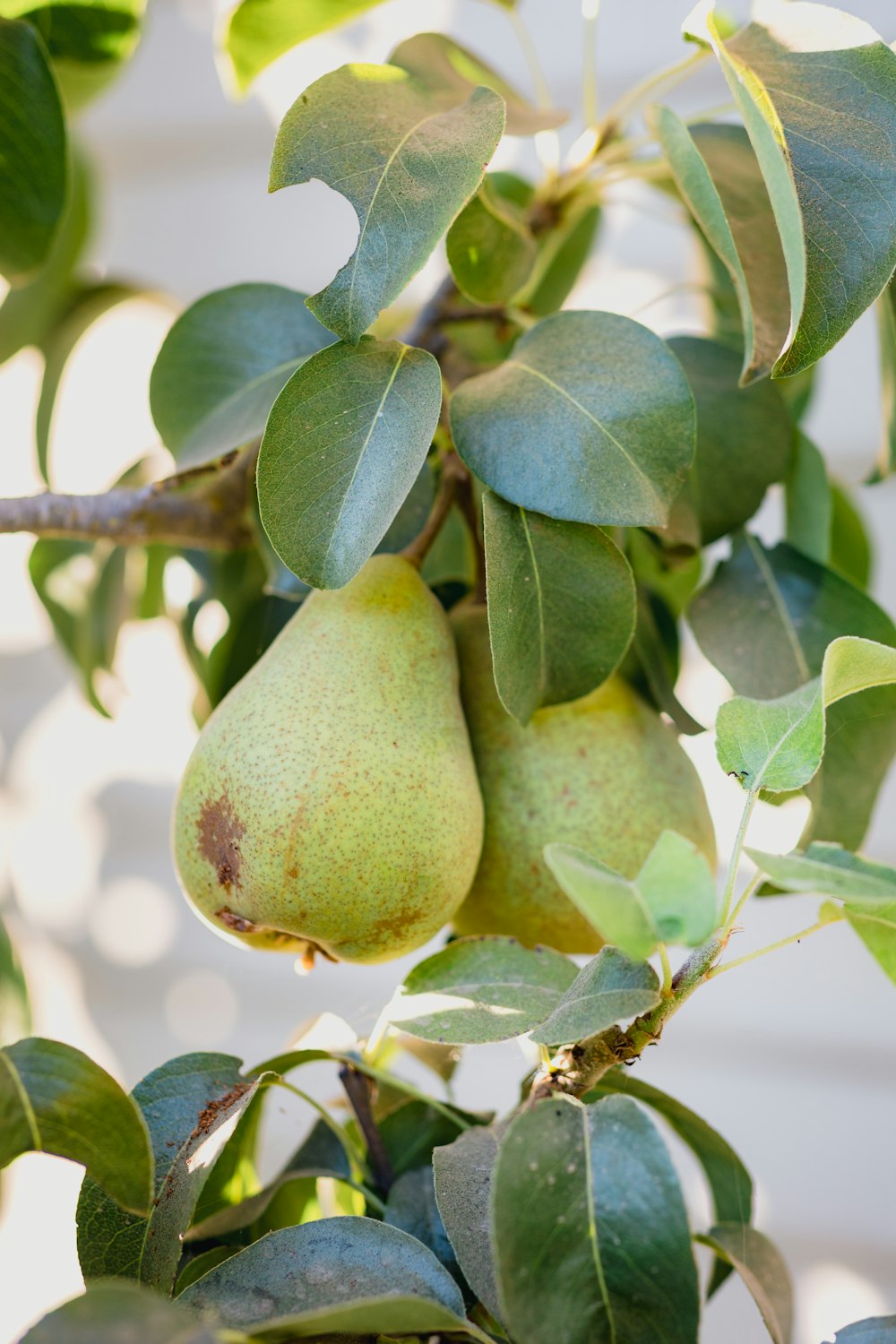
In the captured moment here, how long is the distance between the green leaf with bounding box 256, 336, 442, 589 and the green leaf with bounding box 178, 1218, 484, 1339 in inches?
7.9

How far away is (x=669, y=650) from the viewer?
54 cm

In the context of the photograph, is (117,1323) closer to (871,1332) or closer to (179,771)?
(871,1332)

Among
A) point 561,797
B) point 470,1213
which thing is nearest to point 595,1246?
point 470,1213

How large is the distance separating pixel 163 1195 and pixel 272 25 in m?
→ 0.51

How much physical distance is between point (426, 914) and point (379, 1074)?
12cm

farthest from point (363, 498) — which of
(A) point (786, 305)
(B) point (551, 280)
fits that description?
(B) point (551, 280)

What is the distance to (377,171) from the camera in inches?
13.5

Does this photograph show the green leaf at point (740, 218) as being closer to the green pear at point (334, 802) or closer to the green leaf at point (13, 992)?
the green pear at point (334, 802)

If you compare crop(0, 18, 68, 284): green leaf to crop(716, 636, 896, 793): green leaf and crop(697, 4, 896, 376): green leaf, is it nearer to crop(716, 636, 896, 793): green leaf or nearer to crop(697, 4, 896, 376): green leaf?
crop(697, 4, 896, 376): green leaf

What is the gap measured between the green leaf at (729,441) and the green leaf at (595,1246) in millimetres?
278

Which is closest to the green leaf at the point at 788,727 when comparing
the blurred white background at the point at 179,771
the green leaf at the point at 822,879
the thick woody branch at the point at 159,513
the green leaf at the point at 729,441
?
the green leaf at the point at 822,879

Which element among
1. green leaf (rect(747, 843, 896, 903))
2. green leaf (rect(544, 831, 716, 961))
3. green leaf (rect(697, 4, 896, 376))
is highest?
green leaf (rect(697, 4, 896, 376))

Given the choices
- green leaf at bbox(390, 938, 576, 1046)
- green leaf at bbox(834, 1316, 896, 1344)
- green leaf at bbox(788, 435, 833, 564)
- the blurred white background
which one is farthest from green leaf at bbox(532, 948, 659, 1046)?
the blurred white background

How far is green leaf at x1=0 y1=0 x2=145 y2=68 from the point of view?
0.51 metres
